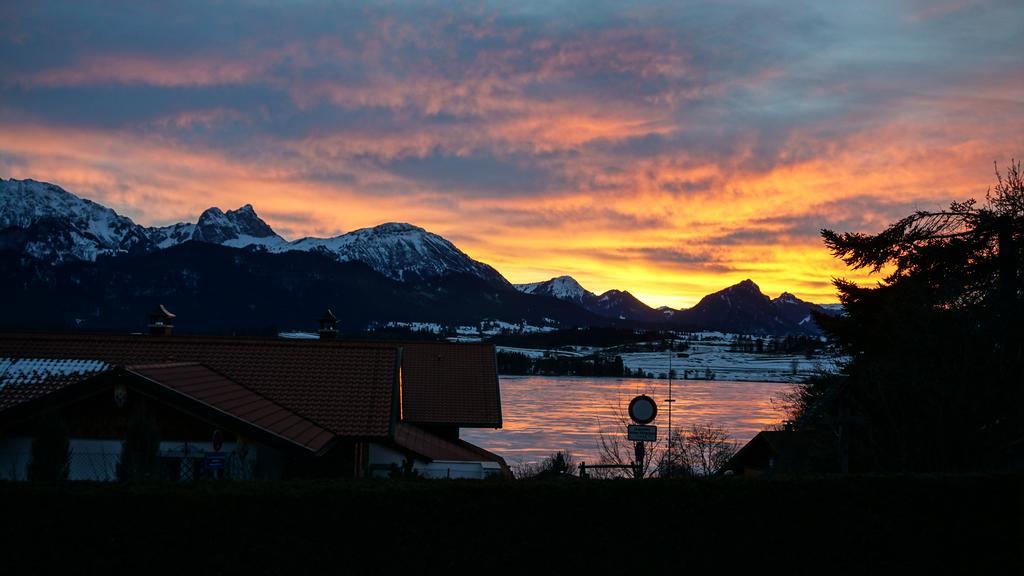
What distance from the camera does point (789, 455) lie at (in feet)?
75.7

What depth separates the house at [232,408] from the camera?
14305mm

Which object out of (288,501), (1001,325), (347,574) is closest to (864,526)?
(347,574)

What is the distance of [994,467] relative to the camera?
1335cm

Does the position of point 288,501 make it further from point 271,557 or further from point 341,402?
point 341,402

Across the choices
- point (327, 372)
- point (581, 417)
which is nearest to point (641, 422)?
point (327, 372)

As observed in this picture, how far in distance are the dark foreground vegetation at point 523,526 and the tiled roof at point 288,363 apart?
791 cm

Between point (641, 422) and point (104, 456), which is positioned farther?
point (104, 456)

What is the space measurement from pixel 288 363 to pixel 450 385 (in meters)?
7.86

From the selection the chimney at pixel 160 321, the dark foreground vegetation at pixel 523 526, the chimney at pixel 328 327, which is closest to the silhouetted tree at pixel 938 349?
the dark foreground vegetation at pixel 523 526

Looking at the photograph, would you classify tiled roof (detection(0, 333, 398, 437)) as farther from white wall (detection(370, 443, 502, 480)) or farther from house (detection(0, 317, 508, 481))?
white wall (detection(370, 443, 502, 480))

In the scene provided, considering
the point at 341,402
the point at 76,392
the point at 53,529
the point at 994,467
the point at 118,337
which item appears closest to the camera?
the point at 53,529

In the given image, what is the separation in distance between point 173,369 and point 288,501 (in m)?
8.24

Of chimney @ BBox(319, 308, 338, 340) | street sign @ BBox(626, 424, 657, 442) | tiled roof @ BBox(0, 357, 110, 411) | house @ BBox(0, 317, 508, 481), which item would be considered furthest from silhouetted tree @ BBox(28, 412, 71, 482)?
chimney @ BBox(319, 308, 338, 340)

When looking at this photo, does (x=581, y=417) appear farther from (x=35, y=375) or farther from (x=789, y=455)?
(x=35, y=375)
